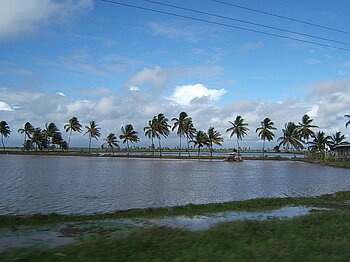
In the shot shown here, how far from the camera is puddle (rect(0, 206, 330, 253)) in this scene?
7.78 m

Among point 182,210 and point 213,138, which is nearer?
point 182,210

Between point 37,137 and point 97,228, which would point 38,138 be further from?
point 97,228

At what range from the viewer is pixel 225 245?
6766 millimetres

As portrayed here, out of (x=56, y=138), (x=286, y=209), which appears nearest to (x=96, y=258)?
(x=286, y=209)

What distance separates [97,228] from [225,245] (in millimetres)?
4395

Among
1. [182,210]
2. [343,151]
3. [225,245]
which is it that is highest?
[343,151]

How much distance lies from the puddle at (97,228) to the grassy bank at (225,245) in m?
0.63

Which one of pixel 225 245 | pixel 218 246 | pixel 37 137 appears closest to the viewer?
pixel 218 246

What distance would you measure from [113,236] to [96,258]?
91.6 inches

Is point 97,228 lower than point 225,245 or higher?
lower

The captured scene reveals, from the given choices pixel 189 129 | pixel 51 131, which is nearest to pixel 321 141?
pixel 189 129

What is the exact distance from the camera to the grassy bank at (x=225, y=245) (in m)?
5.95

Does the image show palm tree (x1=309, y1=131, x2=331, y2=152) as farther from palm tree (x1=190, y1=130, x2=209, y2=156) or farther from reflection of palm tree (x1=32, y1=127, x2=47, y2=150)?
reflection of palm tree (x1=32, y1=127, x2=47, y2=150)

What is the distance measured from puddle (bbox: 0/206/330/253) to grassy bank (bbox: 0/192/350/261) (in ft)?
2.06
